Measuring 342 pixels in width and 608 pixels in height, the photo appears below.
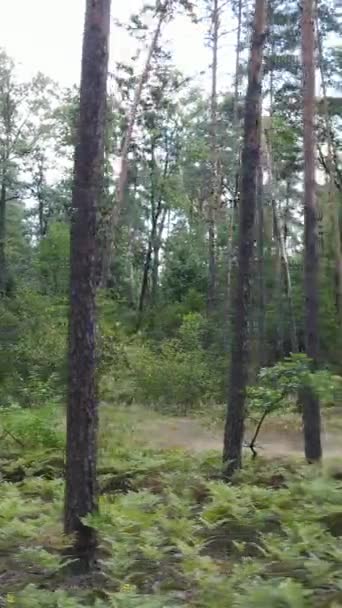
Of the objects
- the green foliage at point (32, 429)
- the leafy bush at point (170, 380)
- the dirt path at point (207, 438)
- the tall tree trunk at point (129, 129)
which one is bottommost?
the dirt path at point (207, 438)

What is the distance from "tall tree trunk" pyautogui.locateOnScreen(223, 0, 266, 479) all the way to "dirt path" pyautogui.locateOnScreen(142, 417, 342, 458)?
2.56 m

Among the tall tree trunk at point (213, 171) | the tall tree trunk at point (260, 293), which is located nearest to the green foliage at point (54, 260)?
the tall tree trunk at point (213, 171)

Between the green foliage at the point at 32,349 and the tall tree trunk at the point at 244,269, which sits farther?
the green foliage at the point at 32,349

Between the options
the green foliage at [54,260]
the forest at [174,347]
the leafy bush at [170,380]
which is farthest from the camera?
the green foliage at [54,260]

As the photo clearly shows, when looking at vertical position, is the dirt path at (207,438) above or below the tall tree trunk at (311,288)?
below

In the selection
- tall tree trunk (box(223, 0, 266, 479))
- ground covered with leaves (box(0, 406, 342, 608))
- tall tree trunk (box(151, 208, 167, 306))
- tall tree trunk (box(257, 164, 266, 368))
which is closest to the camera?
ground covered with leaves (box(0, 406, 342, 608))

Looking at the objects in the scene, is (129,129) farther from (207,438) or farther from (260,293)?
(207,438)

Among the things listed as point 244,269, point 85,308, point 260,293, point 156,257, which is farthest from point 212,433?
point 156,257

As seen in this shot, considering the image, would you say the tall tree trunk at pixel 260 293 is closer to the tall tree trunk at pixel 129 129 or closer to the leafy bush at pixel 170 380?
the tall tree trunk at pixel 129 129

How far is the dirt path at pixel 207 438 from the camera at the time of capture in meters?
15.0

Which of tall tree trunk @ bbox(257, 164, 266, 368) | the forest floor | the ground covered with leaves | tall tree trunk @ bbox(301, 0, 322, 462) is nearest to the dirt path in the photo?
the forest floor

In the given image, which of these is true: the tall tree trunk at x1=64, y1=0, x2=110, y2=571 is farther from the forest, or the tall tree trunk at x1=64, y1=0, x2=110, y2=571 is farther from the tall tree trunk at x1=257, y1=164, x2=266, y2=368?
the tall tree trunk at x1=257, y1=164, x2=266, y2=368

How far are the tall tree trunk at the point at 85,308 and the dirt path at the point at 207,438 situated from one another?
7.15 meters

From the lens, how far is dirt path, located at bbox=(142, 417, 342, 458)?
590 inches
